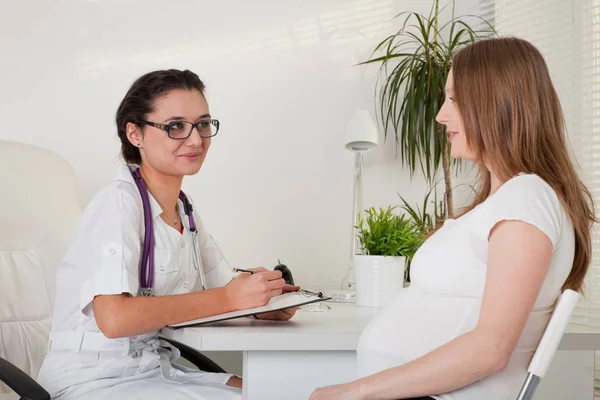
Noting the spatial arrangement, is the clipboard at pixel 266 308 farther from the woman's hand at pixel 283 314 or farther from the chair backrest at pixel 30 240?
the chair backrest at pixel 30 240

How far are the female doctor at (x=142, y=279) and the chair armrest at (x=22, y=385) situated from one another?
0.43 ft

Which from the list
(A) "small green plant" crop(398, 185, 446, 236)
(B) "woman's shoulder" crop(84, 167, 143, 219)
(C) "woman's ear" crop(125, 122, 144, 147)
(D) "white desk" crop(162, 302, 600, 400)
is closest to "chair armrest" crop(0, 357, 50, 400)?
(D) "white desk" crop(162, 302, 600, 400)

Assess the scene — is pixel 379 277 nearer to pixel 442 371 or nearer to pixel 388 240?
pixel 388 240

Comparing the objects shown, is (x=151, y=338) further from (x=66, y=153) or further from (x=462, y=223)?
(x=66, y=153)

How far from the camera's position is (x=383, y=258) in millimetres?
2045

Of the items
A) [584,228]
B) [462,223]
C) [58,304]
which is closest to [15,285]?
[58,304]

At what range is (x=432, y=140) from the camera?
12.7 ft

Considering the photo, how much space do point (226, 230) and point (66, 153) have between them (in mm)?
818

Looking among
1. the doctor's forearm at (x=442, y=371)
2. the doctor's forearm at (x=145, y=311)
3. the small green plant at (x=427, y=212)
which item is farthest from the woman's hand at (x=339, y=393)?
the small green plant at (x=427, y=212)

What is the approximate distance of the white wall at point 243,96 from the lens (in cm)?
312

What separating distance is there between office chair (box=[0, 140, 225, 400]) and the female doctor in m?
0.43

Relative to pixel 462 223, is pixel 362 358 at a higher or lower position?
lower

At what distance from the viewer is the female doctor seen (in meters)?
1.62

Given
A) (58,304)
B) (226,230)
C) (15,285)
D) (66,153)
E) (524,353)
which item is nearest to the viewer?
(524,353)
